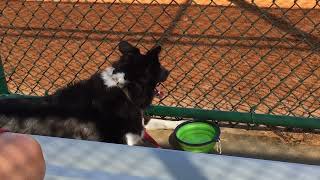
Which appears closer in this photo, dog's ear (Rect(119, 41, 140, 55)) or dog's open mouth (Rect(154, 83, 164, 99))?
dog's ear (Rect(119, 41, 140, 55))

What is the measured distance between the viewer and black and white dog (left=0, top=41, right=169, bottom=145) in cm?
330

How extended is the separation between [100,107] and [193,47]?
7.35ft

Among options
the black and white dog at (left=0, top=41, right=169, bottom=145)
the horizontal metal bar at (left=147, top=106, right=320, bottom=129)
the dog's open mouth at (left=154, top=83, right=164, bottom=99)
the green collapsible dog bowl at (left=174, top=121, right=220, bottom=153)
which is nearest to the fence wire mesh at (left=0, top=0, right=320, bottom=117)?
the dog's open mouth at (left=154, top=83, right=164, bottom=99)

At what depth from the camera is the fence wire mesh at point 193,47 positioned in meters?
4.24

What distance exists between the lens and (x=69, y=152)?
6.75ft

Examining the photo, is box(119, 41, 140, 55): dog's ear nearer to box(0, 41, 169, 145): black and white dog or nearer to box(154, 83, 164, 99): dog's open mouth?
box(0, 41, 169, 145): black and white dog

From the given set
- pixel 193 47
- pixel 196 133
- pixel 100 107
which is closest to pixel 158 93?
pixel 196 133

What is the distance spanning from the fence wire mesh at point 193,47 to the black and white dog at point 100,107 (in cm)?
75

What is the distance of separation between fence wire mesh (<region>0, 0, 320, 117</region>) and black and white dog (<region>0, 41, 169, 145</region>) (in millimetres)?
750

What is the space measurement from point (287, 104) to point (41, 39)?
329 centimetres

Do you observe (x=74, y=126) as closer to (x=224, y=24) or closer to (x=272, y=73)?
(x=272, y=73)

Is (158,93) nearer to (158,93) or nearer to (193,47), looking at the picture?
(158,93)

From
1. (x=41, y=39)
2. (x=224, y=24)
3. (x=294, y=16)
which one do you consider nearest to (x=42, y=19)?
(x=41, y=39)

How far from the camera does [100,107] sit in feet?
11.1
